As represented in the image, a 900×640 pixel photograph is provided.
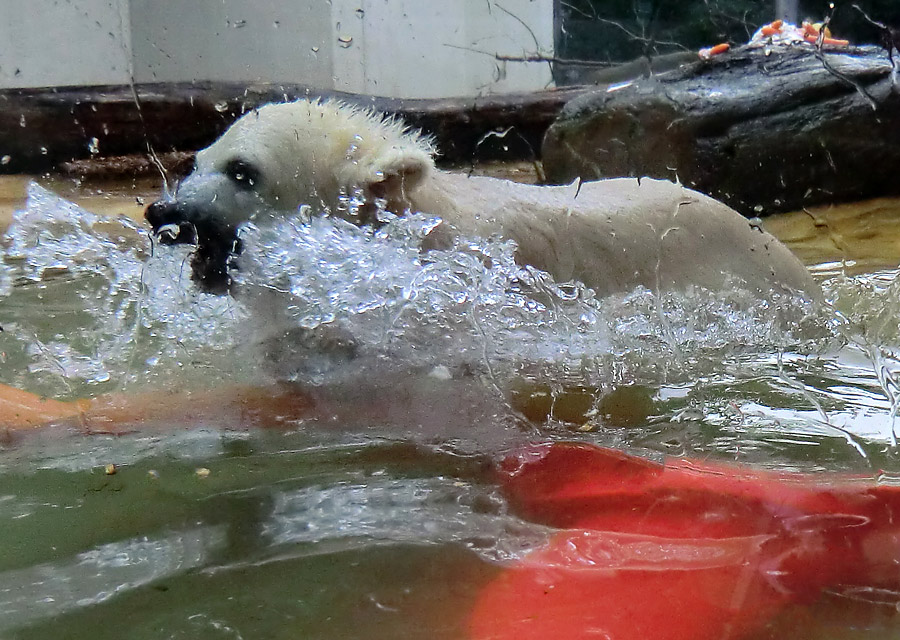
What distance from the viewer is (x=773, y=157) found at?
116 inches

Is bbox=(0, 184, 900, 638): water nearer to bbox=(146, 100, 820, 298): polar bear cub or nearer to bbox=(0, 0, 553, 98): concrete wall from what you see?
bbox=(146, 100, 820, 298): polar bear cub

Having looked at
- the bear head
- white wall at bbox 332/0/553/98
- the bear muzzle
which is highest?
white wall at bbox 332/0/553/98

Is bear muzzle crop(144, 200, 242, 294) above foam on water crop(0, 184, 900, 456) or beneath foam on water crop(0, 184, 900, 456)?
above

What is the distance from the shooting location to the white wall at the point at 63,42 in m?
2.47

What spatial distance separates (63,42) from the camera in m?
2.59

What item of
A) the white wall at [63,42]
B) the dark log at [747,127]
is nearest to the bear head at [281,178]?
the white wall at [63,42]

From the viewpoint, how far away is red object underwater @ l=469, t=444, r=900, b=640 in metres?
0.79

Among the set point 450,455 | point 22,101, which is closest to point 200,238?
point 450,455

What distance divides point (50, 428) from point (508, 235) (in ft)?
4.56

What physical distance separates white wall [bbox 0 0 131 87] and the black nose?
83cm

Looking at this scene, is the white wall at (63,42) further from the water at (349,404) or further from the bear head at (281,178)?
the bear head at (281,178)

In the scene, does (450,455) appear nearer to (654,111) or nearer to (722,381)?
(722,381)

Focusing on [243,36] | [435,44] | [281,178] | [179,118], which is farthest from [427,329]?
[179,118]

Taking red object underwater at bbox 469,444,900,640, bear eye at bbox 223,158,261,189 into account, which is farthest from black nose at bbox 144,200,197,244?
red object underwater at bbox 469,444,900,640
